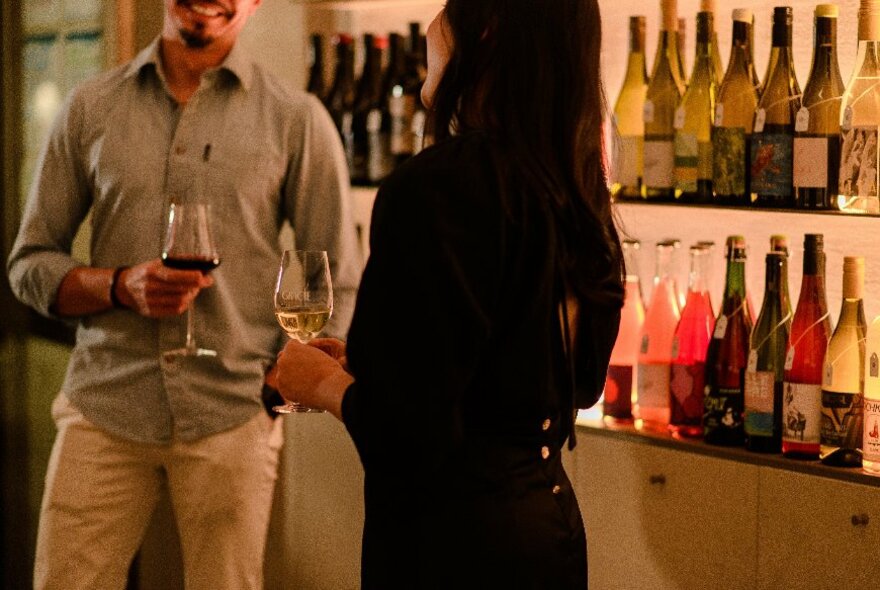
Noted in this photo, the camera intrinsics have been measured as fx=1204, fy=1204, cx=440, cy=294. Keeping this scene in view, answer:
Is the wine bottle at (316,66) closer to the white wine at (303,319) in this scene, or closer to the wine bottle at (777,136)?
the wine bottle at (777,136)

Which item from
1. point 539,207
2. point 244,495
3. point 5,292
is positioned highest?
point 539,207

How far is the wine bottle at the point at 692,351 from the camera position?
6.99ft

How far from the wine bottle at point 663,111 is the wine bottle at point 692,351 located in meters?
0.13

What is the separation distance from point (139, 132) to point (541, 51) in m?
1.11

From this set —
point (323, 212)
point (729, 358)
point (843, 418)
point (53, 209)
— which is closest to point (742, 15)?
point (729, 358)

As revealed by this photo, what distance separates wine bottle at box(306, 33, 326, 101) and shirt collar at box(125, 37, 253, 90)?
2.06ft

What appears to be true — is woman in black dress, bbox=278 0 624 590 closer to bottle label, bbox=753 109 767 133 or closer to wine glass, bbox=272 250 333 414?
wine glass, bbox=272 250 333 414

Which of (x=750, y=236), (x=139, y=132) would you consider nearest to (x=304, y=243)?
(x=139, y=132)

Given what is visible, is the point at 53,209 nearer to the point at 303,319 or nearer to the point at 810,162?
the point at 303,319

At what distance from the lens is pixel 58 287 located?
7.03 feet

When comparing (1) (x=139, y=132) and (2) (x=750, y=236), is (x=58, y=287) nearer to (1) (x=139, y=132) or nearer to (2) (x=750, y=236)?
(1) (x=139, y=132)

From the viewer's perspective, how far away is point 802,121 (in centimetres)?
198

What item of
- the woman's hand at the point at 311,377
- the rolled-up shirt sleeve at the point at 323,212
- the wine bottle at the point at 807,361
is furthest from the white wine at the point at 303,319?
the wine bottle at the point at 807,361

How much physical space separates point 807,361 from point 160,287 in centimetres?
110
